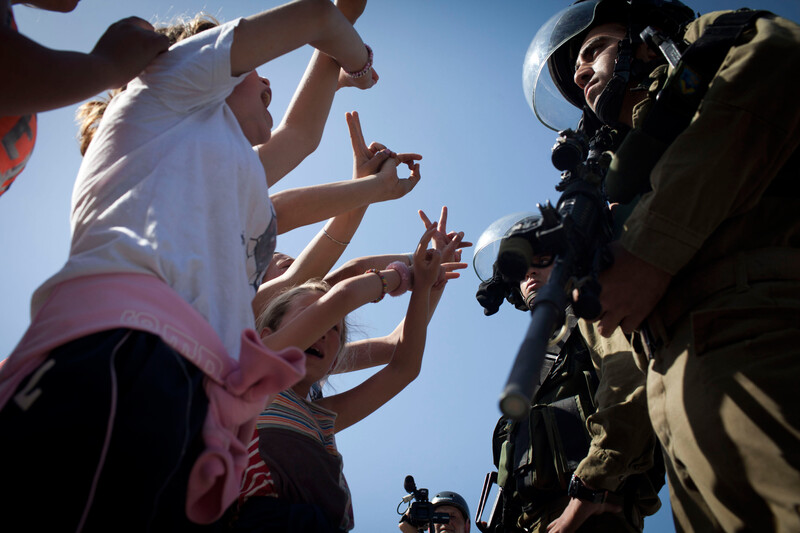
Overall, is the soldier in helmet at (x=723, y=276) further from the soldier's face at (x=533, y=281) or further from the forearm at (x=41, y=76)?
the soldier's face at (x=533, y=281)

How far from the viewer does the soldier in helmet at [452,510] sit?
7402 mm

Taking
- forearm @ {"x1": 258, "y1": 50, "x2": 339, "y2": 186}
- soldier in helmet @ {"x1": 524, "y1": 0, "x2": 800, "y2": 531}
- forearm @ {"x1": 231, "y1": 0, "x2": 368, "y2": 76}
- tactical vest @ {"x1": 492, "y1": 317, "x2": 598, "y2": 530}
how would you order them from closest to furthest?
1. soldier in helmet @ {"x1": 524, "y1": 0, "x2": 800, "y2": 531}
2. forearm @ {"x1": 231, "y1": 0, "x2": 368, "y2": 76}
3. forearm @ {"x1": 258, "y1": 50, "x2": 339, "y2": 186}
4. tactical vest @ {"x1": 492, "y1": 317, "x2": 598, "y2": 530}

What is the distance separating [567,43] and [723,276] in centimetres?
232

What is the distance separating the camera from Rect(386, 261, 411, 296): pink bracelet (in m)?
2.99

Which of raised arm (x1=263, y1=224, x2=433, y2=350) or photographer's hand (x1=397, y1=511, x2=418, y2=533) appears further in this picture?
photographer's hand (x1=397, y1=511, x2=418, y2=533)

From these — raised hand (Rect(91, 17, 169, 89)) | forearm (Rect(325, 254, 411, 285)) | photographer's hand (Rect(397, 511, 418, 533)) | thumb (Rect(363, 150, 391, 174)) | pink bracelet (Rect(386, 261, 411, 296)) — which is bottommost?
photographer's hand (Rect(397, 511, 418, 533))

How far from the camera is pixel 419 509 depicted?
6.41 m

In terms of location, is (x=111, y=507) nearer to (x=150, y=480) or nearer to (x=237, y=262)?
(x=150, y=480)

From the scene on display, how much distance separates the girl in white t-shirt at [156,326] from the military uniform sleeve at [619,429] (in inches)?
81.1

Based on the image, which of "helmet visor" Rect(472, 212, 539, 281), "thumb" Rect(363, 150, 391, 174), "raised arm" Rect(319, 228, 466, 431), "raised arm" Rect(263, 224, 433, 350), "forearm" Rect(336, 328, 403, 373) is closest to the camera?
"raised arm" Rect(263, 224, 433, 350)

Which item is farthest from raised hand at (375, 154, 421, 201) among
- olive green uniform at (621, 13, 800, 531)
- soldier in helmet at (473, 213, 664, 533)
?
olive green uniform at (621, 13, 800, 531)

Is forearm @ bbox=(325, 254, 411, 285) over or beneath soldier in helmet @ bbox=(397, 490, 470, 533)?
over

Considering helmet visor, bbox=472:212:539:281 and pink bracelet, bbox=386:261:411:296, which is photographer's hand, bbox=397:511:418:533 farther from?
pink bracelet, bbox=386:261:411:296

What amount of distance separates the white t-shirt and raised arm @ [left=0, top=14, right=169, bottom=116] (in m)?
0.08
